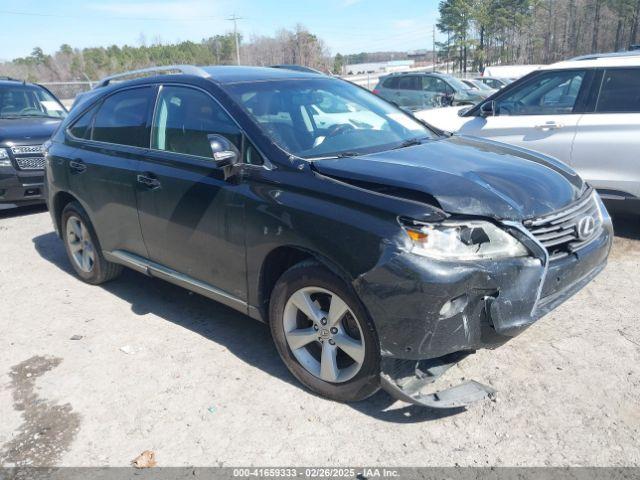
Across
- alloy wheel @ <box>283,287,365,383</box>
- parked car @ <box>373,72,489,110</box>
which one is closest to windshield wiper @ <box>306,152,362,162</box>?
alloy wheel @ <box>283,287,365,383</box>

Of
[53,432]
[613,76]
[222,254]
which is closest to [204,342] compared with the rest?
[222,254]

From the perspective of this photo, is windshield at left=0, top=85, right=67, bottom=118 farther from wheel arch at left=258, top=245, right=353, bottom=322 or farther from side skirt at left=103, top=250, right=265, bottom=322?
wheel arch at left=258, top=245, right=353, bottom=322

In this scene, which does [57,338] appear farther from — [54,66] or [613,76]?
[54,66]

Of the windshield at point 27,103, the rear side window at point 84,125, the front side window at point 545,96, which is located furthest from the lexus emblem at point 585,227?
the windshield at point 27,103

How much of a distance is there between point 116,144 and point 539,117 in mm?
4383

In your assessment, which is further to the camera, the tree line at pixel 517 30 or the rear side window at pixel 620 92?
the tree line at pixel 517 30

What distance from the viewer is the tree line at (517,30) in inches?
2461

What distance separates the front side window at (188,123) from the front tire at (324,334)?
Answer: 1041 mm

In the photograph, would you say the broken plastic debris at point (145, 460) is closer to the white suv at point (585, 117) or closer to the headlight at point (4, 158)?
the white suv at point (585, 117)

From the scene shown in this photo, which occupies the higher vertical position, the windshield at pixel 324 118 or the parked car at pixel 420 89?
the windshield at pixel 324 118

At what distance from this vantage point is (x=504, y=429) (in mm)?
2783

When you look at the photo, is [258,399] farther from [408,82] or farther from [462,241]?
[408,82]

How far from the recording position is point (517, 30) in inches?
2601

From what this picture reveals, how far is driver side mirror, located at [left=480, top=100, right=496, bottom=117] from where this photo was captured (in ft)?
20.2
